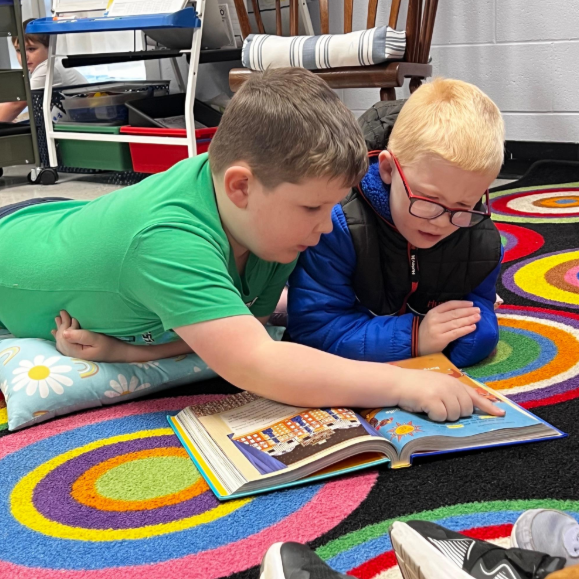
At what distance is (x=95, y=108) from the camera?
2.78 meters

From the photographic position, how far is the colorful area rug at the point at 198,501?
673mm

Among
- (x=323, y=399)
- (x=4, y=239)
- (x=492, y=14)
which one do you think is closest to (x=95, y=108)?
(x=492, y=14)

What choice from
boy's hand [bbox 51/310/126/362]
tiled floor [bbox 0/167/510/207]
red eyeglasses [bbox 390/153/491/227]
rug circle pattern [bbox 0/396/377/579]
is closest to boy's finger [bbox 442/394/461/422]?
rug circle pattern [bbox 0/396/377/579]

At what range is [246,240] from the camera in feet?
3.09

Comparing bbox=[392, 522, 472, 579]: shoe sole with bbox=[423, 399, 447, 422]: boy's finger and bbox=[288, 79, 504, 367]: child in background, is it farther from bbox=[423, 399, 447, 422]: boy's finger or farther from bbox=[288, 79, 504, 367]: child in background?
bbox=[288, 79, 504, 367]: child in background

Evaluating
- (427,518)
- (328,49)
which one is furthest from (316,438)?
(328,49)

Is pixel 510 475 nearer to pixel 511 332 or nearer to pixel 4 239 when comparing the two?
pixel 511 332

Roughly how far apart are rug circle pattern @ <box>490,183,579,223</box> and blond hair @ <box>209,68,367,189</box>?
1.13m

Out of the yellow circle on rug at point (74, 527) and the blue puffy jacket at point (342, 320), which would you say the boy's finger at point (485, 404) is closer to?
the blue puffy jacket at point (342, 320)

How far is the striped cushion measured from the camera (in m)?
2.09

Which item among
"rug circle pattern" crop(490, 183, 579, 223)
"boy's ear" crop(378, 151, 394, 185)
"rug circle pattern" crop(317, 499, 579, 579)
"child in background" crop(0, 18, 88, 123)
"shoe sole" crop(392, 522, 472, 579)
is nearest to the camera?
"shoe sole" crop(392, 522, 472, 579)

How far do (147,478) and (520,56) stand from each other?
2.21 m

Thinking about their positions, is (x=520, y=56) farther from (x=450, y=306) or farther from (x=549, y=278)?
(x=450, y=306)

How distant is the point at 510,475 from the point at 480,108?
48 centimetres
